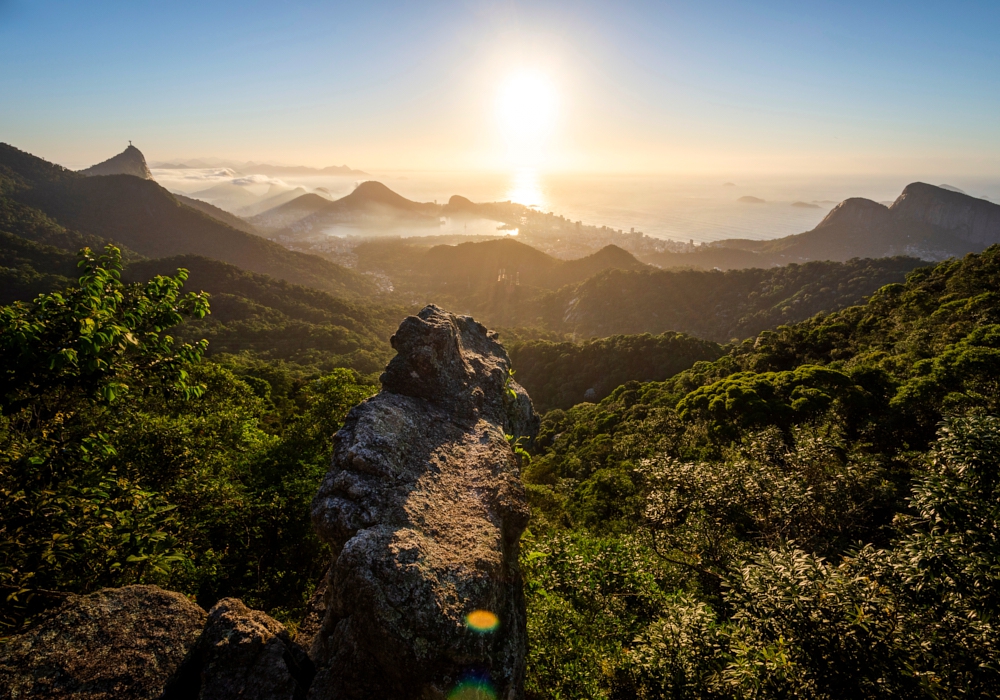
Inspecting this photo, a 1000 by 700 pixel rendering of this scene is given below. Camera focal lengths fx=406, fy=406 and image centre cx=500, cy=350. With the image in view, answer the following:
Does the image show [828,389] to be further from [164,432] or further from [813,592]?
[164,432]

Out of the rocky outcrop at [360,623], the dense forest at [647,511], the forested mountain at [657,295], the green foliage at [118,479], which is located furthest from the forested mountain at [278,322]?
the rocky outcrop at [360,623]

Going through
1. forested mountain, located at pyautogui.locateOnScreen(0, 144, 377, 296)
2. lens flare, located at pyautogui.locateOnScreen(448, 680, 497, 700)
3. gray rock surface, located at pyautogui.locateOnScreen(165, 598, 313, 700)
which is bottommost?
lens flare, located at pyautogui.locateOnScreen(448, 680, 497, 700)

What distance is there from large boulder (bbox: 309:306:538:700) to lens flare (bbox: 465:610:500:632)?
14 millimetres

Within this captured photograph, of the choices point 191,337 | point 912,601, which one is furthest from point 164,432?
point 191,337

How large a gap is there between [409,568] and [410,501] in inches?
61.9

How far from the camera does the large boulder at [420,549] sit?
236 inches

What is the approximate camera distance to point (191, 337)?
7738 cm

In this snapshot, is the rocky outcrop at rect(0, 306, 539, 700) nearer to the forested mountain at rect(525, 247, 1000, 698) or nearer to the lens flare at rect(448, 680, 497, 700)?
the lens flare at rect(448, 680, 497, 700)

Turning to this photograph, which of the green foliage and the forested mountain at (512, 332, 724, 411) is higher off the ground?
the green foliage

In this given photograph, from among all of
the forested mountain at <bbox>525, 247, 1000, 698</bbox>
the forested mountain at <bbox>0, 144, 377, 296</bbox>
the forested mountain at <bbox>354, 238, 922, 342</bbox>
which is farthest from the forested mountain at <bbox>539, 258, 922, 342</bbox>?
the forested mountain at <bbox>0, 144, 377, 296</bbox>

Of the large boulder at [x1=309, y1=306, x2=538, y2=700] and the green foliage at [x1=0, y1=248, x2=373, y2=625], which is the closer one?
the green foliage at [x1=0, y1=248, x2=373, y2=625]

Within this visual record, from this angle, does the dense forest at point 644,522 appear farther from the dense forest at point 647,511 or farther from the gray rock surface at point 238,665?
the gray rock surface at point 238,665

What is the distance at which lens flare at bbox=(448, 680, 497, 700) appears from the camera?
19.3ft

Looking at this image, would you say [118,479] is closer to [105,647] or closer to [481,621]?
[105,647]
